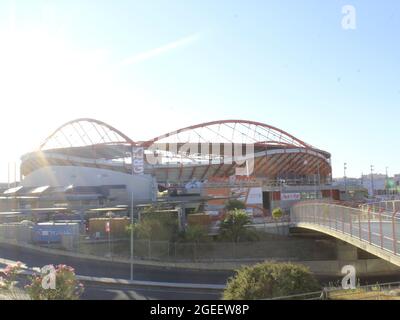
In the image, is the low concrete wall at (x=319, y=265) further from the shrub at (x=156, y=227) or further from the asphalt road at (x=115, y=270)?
the shrub at (x=156, y=227)

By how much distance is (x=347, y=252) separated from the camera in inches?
1654

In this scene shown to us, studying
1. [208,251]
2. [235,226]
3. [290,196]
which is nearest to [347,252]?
[235,226]

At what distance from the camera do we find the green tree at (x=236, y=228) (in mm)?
47750

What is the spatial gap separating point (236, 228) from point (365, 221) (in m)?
23.0

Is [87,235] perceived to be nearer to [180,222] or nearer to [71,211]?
[180,222]

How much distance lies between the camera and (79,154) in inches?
4473

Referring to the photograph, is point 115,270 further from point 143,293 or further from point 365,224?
point 365,224

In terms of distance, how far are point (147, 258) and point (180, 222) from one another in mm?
7286

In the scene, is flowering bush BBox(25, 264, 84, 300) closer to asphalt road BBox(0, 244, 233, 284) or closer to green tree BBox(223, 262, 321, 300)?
green tree BBox(223, 262, 321, 300)

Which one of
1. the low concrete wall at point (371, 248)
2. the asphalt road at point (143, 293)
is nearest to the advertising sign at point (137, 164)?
the asphalt road at point (143, 293)

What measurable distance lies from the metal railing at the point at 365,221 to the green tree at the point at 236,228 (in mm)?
9299

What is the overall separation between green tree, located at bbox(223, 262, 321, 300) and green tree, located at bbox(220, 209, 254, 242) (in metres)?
→ 32.4

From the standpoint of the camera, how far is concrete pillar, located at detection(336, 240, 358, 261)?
136 feet

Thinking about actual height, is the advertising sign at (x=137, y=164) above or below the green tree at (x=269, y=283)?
above
